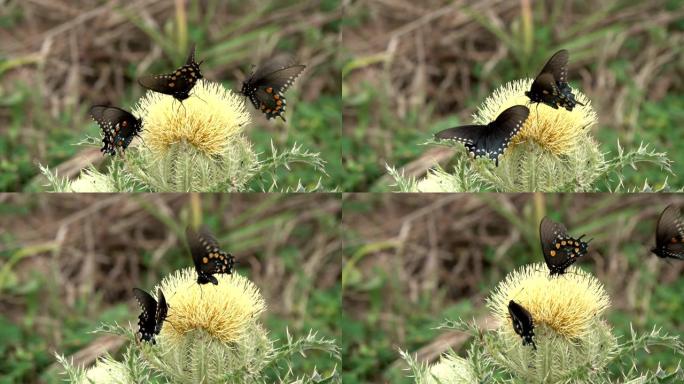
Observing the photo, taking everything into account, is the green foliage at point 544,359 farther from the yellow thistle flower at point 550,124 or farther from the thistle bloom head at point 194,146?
the thistle bloom head at point 194,146

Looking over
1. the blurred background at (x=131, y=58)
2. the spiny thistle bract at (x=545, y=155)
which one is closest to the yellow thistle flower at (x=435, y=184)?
the spiny thistle bract at (x=545, y=155)

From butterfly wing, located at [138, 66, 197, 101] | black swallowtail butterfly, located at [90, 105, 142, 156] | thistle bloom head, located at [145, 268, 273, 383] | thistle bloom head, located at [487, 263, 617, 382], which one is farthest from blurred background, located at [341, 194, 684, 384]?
black swallowtail butterfly, located at [90, 105, 142, 156]

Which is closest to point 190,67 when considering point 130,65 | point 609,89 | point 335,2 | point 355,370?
point 130,65

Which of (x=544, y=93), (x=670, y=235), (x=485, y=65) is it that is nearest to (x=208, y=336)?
(x=544, y=93)

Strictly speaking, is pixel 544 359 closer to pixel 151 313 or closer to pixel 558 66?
pixel 558 66

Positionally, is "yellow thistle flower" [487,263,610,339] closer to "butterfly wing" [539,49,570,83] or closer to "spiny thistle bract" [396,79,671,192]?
"spiny thistle bract" [396,79,671,192]

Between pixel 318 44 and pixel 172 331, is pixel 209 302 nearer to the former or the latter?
pixel 172 331
